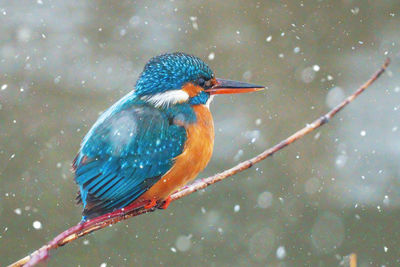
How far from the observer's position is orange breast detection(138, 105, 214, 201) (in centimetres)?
237

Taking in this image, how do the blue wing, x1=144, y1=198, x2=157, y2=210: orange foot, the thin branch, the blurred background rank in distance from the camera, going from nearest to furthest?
the thin branch
the blue wing
x1=144, y1=198, x2=157, y2=210: orange foot
the blurred background

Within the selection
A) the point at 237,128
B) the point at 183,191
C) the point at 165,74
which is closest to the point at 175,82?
the point at 165,74

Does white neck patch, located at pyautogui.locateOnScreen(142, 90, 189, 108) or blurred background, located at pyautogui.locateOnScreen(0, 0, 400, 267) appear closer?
white neck patch, located at pyautogui.locateOnScreen(142, 90, 189, 108)

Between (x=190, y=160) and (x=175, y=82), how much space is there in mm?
255

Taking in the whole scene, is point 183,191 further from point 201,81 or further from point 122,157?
point 201,81

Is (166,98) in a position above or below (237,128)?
above

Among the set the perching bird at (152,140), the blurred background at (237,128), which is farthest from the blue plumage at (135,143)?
the blurred background at (237,128)

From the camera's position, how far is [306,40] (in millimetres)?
6855

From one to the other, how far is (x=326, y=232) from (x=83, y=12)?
3100mm

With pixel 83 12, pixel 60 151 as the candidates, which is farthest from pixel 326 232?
pixel 83 12

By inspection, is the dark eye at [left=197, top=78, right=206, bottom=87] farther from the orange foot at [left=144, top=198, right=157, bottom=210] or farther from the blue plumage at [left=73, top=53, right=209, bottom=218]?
the orange foot at [left=144, top=198, right=157, bottom=210]

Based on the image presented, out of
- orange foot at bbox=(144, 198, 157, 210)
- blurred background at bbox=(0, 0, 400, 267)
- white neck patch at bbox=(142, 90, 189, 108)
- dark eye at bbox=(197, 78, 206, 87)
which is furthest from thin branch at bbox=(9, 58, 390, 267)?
blurred background at bbox=(0, 0, 400, 267)

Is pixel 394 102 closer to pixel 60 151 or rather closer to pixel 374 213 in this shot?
pixel 374 213

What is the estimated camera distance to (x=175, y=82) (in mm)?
2391
